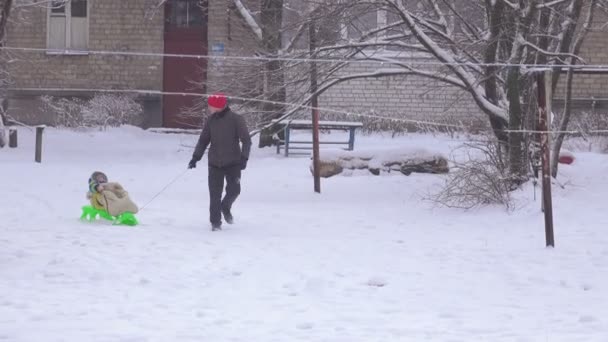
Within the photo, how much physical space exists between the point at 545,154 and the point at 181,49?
1954cm

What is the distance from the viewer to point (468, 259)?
10.1m

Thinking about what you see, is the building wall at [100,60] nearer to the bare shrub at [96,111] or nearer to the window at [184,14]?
the window at [184,14]

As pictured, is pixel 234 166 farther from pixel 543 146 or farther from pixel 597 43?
pixel 597 43

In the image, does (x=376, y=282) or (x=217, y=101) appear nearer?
(x=376, y=282)

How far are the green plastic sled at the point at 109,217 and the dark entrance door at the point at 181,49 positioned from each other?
53.9 ft

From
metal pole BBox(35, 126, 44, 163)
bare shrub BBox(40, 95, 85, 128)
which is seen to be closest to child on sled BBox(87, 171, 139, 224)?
metal pole BBox(35, 126, 44, 163)

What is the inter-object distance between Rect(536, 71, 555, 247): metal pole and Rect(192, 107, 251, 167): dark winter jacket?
330 cm

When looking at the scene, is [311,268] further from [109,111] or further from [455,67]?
[109,111]

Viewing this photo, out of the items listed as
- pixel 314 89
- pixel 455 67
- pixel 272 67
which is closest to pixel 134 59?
pixel 272 67

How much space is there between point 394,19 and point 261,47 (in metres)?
5.24

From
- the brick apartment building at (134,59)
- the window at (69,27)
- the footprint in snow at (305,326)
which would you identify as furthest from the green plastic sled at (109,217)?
the window at (69,27)

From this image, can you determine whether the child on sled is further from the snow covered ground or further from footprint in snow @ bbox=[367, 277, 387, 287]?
footprint in snow @ bbox=[367, 277, 387, 287]

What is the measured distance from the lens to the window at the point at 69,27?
29.2m

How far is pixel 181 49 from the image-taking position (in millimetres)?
29141
